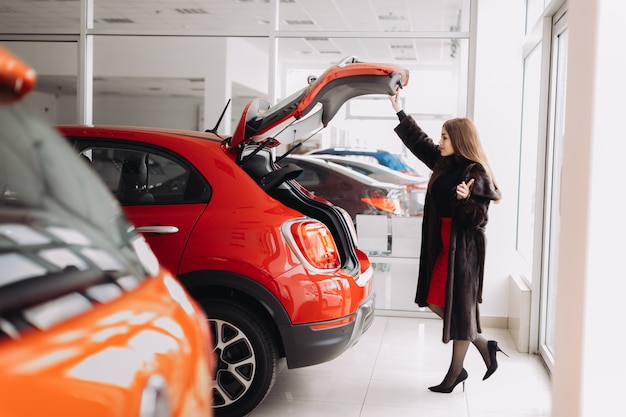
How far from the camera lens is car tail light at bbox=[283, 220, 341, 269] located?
3.70 metres

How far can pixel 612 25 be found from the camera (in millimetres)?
2754

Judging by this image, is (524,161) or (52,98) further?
(52,98)

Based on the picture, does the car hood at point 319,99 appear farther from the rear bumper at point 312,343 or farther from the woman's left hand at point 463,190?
the rear bumper at point 312,343

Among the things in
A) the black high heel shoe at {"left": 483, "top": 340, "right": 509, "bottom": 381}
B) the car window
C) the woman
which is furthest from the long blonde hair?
the car window

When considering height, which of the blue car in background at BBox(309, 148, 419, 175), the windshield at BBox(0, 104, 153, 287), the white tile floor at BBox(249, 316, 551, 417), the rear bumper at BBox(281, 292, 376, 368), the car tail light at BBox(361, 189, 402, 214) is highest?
the blue car in background at BBox(309, 148, 419, 175)

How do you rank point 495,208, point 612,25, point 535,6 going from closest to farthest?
1. point 612,25
2. point 535,6
3. point 495,208

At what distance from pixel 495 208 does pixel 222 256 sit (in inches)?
131

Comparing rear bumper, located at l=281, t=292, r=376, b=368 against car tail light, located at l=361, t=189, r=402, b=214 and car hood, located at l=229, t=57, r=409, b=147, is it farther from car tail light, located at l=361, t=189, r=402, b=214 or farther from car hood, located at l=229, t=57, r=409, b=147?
car tail light, located at l=361, t=189, r=402, b=214

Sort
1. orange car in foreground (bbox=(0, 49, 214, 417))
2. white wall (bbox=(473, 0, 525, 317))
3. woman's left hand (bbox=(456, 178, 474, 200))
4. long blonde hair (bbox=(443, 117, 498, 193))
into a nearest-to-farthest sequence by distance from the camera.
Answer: orange car in foreground (bbox=(0, 49, 214, 417))
woman's left hand (bbox=(456, 178, 474, 200))
long blonde hair (bbox=(443, 117, 498, 193))
white wall (bbox=(473, 0, 525, 317))

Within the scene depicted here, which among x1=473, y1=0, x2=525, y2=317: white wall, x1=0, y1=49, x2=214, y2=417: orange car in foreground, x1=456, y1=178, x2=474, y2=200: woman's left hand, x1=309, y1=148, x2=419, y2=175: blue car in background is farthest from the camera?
x1=309, y1=148, x2=419, y2=175: blue car in background

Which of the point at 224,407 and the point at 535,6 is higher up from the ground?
the point at 535,6

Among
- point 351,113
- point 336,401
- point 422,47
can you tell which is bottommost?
point 336,401

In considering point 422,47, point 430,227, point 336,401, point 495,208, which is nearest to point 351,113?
point 422,47

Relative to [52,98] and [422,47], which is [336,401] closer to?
[422,47]
